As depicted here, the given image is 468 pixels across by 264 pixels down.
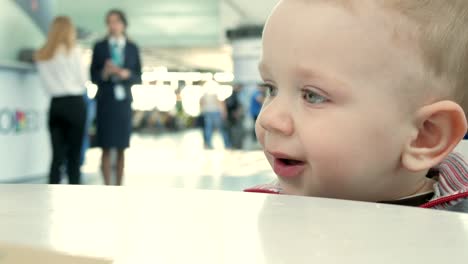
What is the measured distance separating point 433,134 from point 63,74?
3.50 meters

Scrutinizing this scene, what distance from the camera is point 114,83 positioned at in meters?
3.99

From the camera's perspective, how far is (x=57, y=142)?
3.93 meters

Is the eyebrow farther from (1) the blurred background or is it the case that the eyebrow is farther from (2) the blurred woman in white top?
(2) the blurred woman in white top

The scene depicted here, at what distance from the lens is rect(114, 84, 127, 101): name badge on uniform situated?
3.99 m

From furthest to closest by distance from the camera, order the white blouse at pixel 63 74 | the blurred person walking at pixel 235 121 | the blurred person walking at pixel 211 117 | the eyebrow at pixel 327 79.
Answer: the blurred person walking at pixel 211 117, the blurred person walking at pixel 235 121, the white blouse at pixel 63 74, the eyebrow at pixel 327 79

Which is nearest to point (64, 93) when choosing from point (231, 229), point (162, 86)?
point (231, 229)

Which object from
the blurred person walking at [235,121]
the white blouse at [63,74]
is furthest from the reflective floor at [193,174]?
the blurred person walking at [235,121]

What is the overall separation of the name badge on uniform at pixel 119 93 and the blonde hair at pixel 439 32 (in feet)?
11.2

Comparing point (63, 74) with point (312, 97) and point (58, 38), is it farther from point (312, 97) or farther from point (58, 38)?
point (312, 97)

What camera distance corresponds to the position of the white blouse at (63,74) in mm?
3902

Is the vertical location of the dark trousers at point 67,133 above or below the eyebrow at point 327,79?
below

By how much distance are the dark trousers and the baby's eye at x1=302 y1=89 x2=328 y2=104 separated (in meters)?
3.44

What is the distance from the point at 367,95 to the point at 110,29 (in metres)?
3.57

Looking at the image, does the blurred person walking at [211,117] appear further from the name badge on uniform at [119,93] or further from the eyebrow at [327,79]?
the eyebrow at [327,79]
